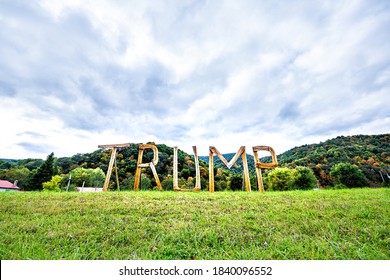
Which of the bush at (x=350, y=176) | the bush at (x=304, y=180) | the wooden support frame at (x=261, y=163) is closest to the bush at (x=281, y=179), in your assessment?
the bush at (x=304, y=180)

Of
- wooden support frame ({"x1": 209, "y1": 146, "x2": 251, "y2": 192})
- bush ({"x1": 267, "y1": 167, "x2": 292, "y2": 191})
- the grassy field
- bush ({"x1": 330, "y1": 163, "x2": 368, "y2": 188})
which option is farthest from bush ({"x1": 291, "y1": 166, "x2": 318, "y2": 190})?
the grassy field

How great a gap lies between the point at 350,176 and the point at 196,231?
30.7 metres

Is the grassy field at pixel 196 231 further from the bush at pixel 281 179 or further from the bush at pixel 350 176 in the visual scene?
the bush at pixel 281 179

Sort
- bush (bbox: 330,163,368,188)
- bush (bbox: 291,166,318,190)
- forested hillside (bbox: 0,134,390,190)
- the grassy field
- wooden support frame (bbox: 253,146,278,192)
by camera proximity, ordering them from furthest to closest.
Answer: bush (bbox: 291,166,318,190) < forested hillside (bbox: 0,134,390,190) < bush (bbox: 330,163,368,188) < wooden support frame (bbox: 253,146,278,192) < the grassy field

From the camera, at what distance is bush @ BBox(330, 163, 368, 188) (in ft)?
82.1

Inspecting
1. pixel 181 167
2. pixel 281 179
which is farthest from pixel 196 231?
pixel 281 179

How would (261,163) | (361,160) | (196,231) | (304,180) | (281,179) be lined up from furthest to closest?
(361,160) < (281,179) < (304,180) < (261,163) < (196,231)

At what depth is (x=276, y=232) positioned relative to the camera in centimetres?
324

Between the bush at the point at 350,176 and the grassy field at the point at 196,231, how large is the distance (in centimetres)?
2625

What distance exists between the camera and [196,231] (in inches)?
130

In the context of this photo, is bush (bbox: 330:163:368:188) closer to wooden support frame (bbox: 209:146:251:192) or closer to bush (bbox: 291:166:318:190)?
bush (bbox: 291:166:318:190)

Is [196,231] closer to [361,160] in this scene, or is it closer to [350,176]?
[350,176]

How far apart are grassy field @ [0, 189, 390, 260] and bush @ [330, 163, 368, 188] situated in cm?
2625
